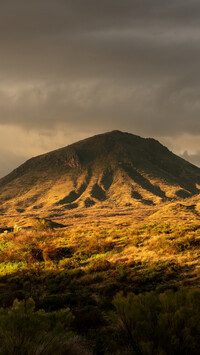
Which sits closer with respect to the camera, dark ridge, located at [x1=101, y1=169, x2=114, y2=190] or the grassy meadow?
the grassy meadow

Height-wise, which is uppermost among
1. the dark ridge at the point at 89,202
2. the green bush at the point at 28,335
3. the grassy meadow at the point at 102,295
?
the green bush at the point at 28,335

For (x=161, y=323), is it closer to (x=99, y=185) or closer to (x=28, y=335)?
(x=28, y=335)

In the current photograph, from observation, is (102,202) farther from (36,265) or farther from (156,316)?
(156,316)

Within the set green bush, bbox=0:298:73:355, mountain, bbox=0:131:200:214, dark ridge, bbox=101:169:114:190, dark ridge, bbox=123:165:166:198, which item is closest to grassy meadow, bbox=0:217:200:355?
green bush, bbox=0:298:73:355

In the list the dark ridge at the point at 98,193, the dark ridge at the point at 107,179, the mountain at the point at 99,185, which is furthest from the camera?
the dark ridge at the point at 107,179

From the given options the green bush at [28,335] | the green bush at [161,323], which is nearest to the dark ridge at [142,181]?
the green bush at [161,323]

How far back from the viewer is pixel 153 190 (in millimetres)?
152875

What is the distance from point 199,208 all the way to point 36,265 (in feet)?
232

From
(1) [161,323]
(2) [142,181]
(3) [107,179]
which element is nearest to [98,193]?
(3) [107,179]

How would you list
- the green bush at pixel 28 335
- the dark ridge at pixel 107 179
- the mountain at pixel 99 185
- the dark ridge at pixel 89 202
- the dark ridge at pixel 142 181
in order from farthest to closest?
the dark ridge at pixel 107 179 < the dark ridge at pixel 142 181 < the mountain at pixel 99 185 < the dark ridge at pixel 89 202 < the green bush at pixel 28 335

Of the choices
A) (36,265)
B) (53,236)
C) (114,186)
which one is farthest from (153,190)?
(36,265)

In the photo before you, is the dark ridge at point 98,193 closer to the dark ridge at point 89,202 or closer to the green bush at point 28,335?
the dark ridge at point 89,202

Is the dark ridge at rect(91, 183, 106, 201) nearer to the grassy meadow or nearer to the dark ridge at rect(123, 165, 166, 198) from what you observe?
the dark ridge at rect(123, 165, 166, 198)

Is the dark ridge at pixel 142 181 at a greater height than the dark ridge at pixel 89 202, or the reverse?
the dark ridge at pixel 142 181
